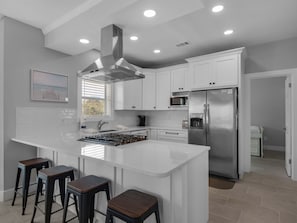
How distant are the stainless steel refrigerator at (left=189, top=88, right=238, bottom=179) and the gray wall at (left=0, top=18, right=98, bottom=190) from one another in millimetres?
2849

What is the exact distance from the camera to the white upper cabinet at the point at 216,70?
3.29 metres

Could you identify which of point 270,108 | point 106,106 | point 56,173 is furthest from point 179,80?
point 270,108

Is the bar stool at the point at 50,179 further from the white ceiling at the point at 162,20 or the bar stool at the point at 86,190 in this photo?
the white ceiling at the point at 162,20

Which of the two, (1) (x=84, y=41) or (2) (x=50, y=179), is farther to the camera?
(1) (x=84, y=41)

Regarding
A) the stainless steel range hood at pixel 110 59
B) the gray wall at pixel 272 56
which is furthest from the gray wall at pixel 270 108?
the stainless steel range hood at pixel 110 59

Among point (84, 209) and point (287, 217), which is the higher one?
point (84, 209)

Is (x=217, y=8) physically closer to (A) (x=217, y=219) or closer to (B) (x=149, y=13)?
(B) (x=149, y=13)

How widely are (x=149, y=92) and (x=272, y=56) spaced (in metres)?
2.83

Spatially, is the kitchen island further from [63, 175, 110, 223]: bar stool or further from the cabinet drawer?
the cabinet drawer

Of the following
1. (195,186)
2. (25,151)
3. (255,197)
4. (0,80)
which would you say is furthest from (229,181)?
(0,80)

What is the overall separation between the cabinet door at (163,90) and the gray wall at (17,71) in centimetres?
253

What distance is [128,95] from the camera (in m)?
4.43

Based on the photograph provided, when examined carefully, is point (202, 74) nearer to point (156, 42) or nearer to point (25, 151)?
point (156, 42)

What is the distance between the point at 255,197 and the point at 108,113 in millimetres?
3366
